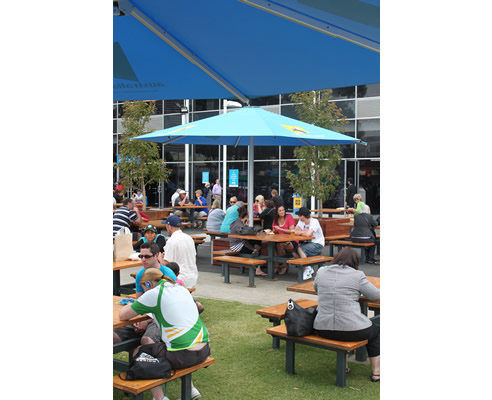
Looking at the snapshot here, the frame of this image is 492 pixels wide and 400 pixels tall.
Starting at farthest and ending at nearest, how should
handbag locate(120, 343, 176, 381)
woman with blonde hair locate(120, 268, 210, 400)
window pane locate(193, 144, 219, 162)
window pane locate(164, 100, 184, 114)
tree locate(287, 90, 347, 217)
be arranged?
window pane locate(164, 100, 184, 114)
window pane locate(193, 144, 219, 162)
tree locate(287, 90, 347, 217)
woman with blonde hair locate(120, 268, 210, 400)
handbag locate(120, 343, 176, 381)

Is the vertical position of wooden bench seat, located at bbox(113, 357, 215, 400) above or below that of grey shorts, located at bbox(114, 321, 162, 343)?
below

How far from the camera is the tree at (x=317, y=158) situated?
54.1 ft

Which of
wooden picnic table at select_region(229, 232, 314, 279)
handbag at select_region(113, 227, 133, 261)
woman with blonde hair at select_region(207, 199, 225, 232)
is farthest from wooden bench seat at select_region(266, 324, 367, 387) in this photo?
woman with blonde hair at select_region(207, 199, 225, 232)

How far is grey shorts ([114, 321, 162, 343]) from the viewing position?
4.59m

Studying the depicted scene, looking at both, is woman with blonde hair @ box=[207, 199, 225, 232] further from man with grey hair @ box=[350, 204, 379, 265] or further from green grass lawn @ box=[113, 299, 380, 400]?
green grass lawn @ box=[113, 299, 380, 400]

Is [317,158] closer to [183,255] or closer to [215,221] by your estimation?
[215,221]

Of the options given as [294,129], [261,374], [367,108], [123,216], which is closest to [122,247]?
[261,374]

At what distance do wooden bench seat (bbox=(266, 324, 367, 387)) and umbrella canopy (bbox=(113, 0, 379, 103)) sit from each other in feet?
8.69

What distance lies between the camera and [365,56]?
555cm

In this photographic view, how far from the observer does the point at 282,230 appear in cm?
1062
